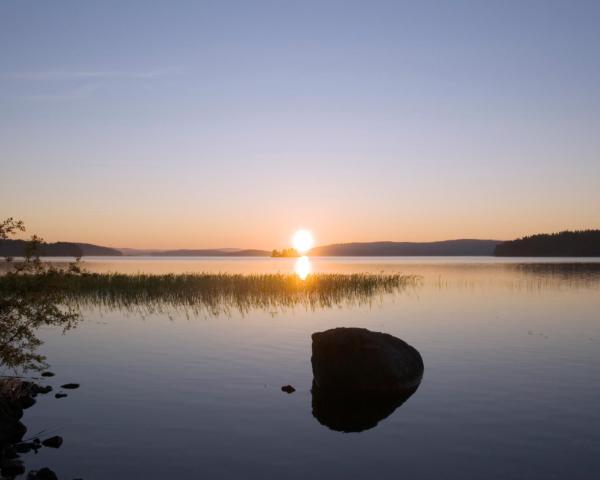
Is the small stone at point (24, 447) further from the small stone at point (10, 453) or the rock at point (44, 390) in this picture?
the rock at point (44, 390)

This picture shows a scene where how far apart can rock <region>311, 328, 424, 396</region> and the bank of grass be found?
58.4 feet

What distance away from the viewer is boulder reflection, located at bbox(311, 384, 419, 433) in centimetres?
1334

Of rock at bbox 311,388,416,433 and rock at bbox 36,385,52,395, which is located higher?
rock at bbox 36,385,52,395

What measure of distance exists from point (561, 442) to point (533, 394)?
12.9 feet

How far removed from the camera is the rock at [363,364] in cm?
1574

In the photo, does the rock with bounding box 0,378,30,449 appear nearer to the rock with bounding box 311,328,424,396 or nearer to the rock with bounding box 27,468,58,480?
the rock with bounding box 27,468,58,480

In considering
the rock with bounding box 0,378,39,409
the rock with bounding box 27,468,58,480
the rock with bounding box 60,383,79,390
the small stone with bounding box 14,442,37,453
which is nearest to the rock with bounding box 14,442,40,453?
the small stone with bounding box 14,442,37,453

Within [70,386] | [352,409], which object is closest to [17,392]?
[70,386]

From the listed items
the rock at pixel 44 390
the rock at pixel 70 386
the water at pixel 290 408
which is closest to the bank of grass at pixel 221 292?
the water at pixel 290 408

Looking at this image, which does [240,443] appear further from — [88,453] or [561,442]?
[561,442]

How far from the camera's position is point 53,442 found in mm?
11570

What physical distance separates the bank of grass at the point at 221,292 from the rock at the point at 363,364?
1779 cm

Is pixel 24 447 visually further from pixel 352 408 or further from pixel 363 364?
pixel 363 364

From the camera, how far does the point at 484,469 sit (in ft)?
34.3
